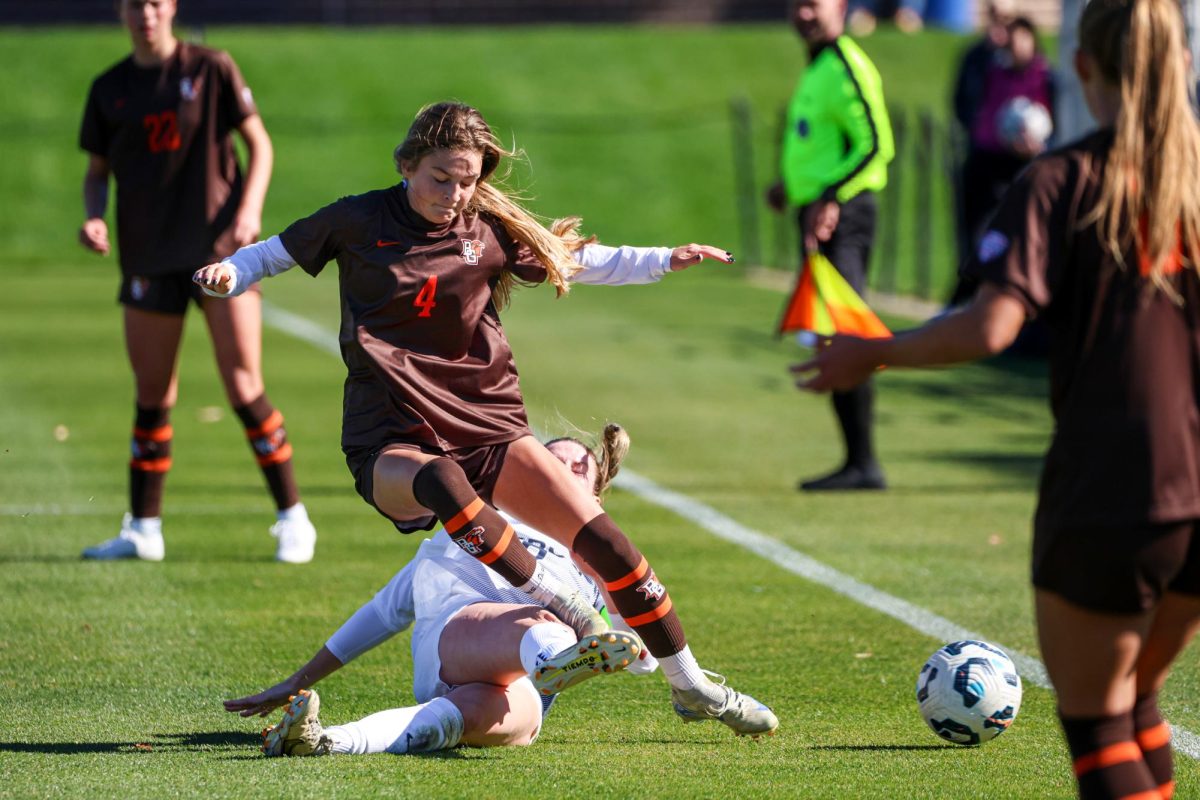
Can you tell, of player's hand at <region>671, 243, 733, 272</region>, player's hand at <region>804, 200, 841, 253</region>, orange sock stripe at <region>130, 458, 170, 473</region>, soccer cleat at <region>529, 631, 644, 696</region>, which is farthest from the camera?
player's hand at <region>804, 200, 841, 253</region>

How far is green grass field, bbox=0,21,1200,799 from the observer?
4.70 m

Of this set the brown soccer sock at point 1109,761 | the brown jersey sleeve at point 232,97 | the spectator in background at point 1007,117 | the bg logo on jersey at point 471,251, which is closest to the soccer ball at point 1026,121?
the spectator in background at point 1007,117

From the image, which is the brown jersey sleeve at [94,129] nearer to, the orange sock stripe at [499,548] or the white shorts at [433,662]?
the white shorts at [433,662]

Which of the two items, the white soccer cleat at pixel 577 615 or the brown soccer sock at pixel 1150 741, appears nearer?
the brown soccer sock at pixel 1150 741

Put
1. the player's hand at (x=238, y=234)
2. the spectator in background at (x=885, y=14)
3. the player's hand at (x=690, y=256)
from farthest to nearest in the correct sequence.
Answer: the spectator in background at (x=885, y=14)
the player's hand at (x=238, y=234)
the player's hand at (x=690, y=256)

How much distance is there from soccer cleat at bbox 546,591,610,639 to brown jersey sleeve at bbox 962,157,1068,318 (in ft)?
5.79

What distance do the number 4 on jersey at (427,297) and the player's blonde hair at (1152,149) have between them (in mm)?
2209

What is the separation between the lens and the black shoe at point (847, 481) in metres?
9.63

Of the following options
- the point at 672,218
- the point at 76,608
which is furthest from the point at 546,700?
the point at 672,218

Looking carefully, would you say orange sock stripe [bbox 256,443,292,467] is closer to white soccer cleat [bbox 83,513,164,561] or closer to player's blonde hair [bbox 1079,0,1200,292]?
white soccer cleat [bbox 83,513,164,561]

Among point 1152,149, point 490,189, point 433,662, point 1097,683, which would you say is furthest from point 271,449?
point 1152,149

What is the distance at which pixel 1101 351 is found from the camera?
11.1 feet

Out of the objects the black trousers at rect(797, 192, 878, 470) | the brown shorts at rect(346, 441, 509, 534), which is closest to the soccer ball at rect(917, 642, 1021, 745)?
the brown shorts at rect(346, 441, 509, 534)

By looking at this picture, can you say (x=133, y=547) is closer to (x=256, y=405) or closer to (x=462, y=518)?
(x=256, y=405)
